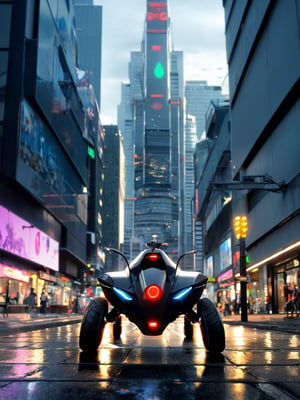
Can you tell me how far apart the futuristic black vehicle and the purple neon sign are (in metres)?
29.2

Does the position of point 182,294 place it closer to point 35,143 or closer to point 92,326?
point 92,326

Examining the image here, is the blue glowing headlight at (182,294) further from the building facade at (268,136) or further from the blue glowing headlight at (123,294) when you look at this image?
the building facade at (268,136)

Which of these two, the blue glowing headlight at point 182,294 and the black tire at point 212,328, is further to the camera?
the black tire at point 212,328

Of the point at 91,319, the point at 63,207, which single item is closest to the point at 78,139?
the point at 63,207

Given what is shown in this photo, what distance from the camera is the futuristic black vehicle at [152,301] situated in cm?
579

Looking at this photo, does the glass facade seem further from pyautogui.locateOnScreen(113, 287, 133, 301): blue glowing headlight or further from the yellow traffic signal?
pyautogui.locateOnScreen(113, 287, 133, 301): blue glowing headlight

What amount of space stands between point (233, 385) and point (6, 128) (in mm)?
34872

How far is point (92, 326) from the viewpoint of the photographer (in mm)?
6254

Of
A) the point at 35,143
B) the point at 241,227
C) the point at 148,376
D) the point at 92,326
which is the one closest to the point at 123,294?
the point at 92,326

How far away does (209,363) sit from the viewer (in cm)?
565

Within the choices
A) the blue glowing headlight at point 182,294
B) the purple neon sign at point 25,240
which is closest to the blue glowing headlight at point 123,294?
the blue glowing headlight at point 182,294

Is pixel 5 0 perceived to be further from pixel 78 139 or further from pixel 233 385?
pixel 233 385

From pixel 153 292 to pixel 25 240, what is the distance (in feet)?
120

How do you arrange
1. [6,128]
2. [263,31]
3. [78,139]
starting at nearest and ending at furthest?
1. [263,31]
2. [6,128]
3. [78,139]
